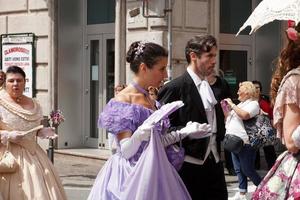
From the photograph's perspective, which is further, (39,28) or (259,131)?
(39,28)

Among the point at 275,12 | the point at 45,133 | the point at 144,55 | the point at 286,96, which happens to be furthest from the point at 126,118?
the point at 45,133

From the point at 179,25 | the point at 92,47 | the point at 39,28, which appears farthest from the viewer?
the point at 92,47

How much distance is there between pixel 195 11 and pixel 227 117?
3.96m

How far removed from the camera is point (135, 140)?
184 inches

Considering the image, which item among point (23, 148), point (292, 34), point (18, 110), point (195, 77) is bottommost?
point (23, 148)

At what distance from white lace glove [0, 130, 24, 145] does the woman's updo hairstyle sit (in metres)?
2.07

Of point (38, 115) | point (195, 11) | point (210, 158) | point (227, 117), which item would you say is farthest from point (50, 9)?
point (210, 158)

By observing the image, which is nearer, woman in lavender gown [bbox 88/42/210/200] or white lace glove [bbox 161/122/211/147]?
woman in lavender gown [bbox 88/42/210/200]

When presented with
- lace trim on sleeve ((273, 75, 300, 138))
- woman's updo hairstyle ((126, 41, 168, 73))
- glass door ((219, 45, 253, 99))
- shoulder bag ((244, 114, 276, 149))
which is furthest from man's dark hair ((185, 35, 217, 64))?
glass door ((219, 45, 253, 99))

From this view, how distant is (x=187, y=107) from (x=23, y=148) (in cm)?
198

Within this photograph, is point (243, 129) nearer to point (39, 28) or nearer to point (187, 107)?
point (187, 107)

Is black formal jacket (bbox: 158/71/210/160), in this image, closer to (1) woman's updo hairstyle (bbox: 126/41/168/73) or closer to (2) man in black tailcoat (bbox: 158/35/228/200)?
(2) man in black tailcoat (bbox: 158/35/228/200)

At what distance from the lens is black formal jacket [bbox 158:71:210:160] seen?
546 cm

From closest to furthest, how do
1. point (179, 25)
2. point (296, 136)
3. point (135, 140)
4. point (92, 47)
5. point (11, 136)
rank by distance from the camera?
point (296, 136), point (135, 140), point (11, 136), point (179, 25), point (92, 47)
